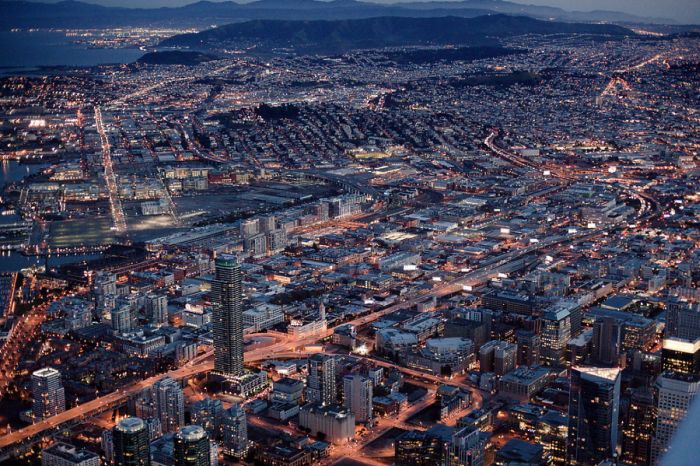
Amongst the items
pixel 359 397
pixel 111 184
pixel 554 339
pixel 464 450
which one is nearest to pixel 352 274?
pixel 554 339

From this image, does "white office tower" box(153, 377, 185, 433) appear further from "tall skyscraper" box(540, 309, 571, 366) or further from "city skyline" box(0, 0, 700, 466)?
"tall skyscraper" box(540, 309, 571, 366)

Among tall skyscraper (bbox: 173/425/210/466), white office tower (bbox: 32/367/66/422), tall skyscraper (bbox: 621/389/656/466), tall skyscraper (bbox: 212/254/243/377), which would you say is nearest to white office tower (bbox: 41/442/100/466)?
tall skyscraper (bbox: 173/425/210/466)

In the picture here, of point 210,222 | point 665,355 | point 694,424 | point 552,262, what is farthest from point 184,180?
point 694,424

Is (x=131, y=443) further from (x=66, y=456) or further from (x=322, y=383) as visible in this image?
(x=322, y=383)

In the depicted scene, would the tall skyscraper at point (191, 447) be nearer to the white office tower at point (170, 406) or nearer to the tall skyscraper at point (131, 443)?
the tall skyscraper at point (131, 443)

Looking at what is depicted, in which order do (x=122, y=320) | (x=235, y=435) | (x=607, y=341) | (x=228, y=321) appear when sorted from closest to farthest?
1. (x=235, y=435)
2. (x=228, y=321)
3. (x=607, y=341)
4. (x=122, y=320)

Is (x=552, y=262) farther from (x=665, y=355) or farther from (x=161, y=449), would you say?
(x=161, y=449)
